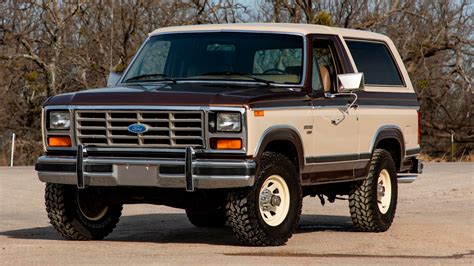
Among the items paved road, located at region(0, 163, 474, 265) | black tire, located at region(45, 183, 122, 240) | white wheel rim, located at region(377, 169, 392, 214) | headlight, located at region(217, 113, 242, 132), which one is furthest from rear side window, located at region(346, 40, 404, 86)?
black tire, located at region(45, 183, 122, 240)

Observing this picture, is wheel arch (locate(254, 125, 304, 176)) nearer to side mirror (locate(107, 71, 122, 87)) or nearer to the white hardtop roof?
the white hardtop roof

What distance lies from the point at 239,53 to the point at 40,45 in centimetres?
2902

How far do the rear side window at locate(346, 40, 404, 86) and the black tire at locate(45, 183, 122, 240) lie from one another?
3.30 m

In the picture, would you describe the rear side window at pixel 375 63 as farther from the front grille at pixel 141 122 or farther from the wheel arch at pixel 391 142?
the front grille at pixel 141 122

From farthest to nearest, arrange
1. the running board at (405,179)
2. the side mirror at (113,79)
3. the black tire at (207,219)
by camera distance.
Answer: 1. the running board at (405,179)
2. the black tire at (207,219)
3. the side mirror at (113,79)

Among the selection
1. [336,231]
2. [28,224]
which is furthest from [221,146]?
[28,224]

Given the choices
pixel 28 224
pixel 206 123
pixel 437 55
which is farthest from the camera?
pixel 437 55

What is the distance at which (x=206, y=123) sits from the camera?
10570 mm

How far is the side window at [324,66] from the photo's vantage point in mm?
12262

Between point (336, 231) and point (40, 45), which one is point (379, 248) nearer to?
point (336, 231)

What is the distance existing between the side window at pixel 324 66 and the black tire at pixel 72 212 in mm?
2410

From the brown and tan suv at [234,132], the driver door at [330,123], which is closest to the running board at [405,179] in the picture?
the brown and tan suv at [234,132]

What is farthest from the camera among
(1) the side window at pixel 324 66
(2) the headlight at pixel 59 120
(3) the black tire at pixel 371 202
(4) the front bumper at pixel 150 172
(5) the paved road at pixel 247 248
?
(3) the black tire at pixel 371 202

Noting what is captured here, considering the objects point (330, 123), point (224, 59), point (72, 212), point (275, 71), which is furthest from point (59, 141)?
point (330, 123)
